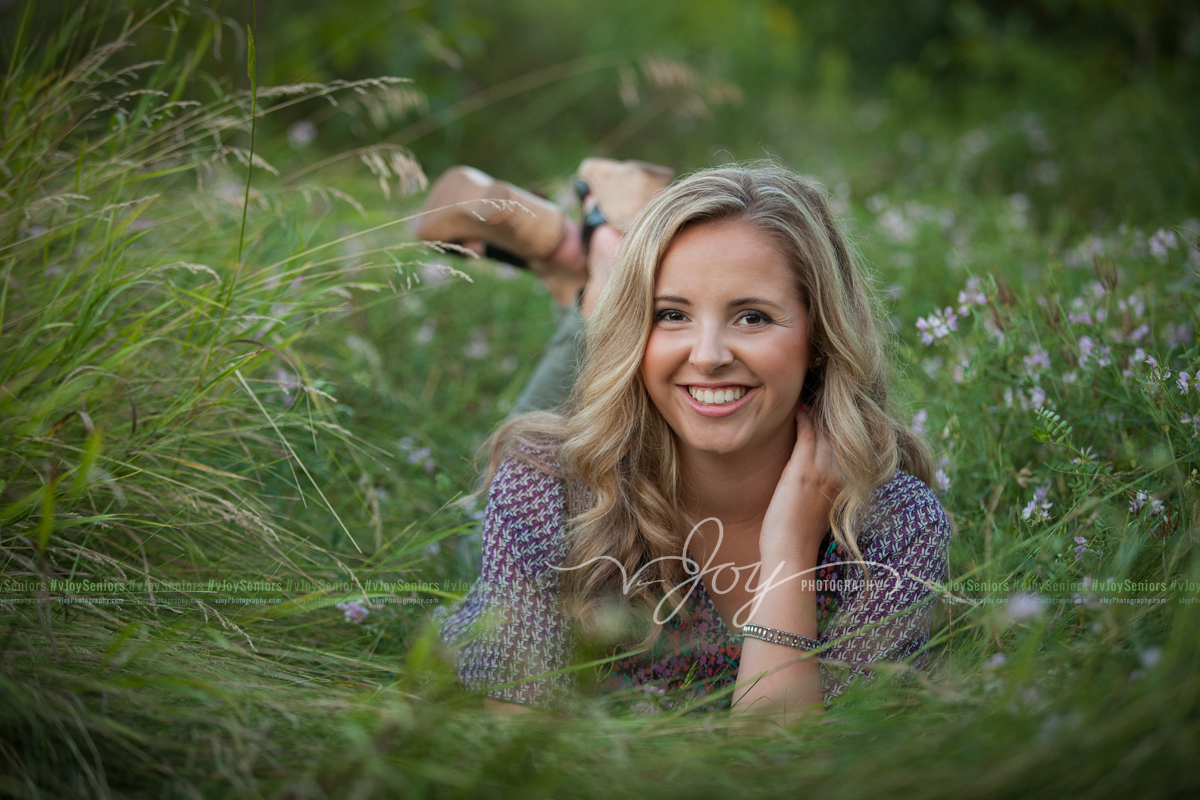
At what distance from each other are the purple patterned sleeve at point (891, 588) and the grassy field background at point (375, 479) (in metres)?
0.10

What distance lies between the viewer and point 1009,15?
994cm

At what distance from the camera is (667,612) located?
208 cm

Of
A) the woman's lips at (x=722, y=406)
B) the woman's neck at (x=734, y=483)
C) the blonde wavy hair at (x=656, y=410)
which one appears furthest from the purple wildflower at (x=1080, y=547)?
the woman's lips at (x=722, y=406)

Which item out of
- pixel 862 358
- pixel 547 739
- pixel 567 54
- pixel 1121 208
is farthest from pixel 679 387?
pixel 567 54

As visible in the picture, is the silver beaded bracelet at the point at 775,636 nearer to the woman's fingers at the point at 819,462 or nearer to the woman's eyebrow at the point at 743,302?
the woman's fingers at the point at 819,462

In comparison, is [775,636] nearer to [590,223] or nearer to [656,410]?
[656,410]

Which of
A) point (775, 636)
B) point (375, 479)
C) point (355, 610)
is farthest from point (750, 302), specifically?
point (375, 479)

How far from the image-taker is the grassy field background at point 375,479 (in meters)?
1.22

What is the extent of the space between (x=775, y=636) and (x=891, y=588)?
30 cm

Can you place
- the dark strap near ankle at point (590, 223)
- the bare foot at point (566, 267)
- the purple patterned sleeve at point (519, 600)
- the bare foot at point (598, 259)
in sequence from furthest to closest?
the bare foot at point (566, 267) → the dark strap near ankle at point (590, 223) → the bare foot at point (598, 259) → the purple patterned sleeve at point (519, 600)

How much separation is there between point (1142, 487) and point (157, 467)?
2.30 meters

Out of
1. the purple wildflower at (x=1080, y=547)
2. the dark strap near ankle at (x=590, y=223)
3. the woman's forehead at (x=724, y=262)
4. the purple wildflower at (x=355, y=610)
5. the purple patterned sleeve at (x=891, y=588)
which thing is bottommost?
the purple wildflower at (x=355, y=610)

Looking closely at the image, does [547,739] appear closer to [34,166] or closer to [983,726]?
[983,726]

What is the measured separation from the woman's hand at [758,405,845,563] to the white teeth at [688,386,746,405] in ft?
0.78
